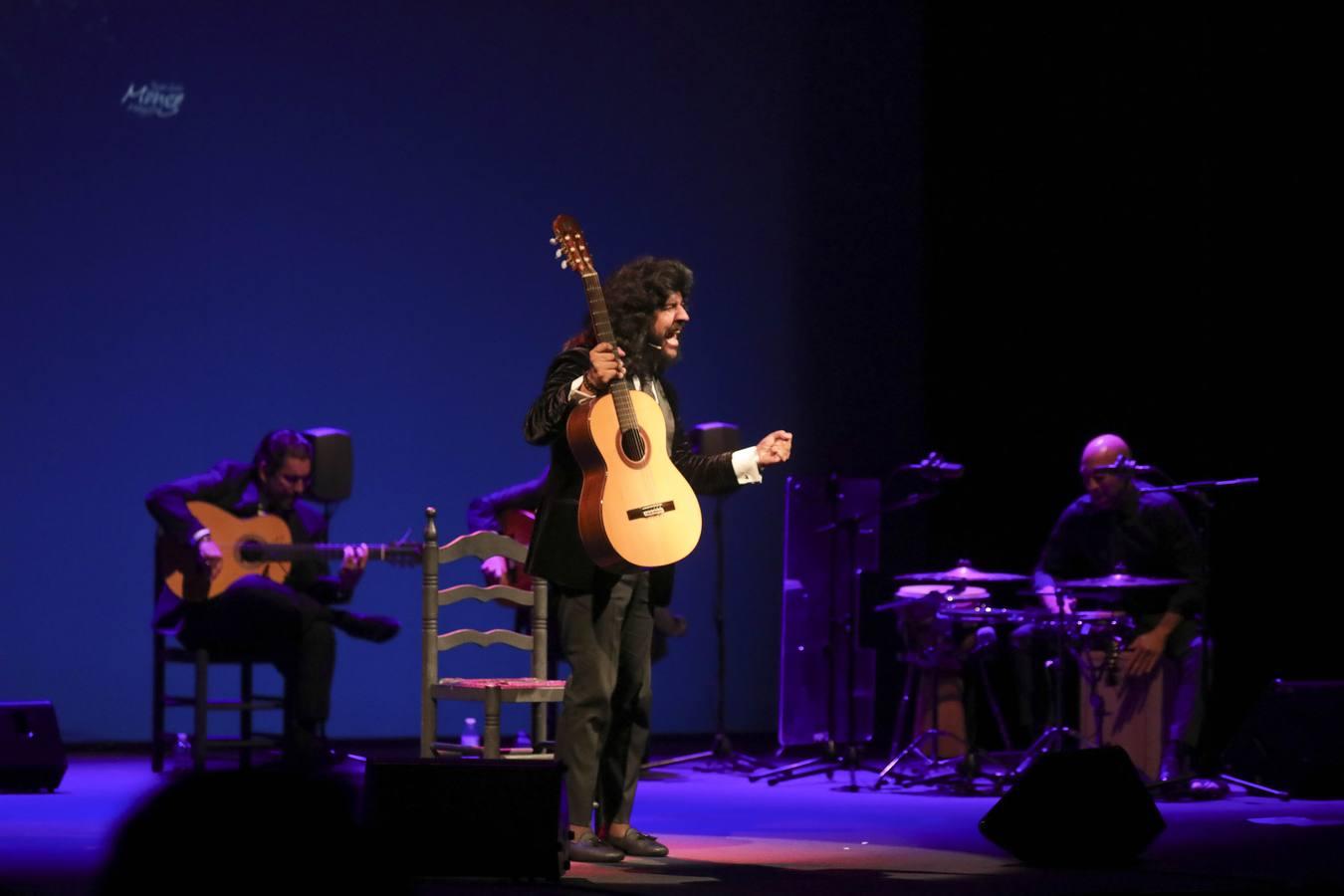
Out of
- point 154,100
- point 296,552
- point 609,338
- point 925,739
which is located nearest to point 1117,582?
point 925,739

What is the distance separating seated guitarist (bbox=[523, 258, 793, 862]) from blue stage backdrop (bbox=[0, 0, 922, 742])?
3.51 metres

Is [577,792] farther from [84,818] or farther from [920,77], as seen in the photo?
[920,77]

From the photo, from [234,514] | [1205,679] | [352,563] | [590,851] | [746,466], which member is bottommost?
[590,851]

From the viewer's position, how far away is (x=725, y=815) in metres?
5.68

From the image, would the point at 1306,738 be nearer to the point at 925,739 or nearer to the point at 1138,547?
the point at 1138,547

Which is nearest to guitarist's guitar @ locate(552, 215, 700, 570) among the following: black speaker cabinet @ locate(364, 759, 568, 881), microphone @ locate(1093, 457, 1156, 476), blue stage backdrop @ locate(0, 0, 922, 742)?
black speaker cabinet @ locate(364, 759, 568, 881)

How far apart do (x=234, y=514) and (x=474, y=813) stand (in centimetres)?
326

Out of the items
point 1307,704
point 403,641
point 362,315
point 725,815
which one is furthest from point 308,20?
point 1307,704

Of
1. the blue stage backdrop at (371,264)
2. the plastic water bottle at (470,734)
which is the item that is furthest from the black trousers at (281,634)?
the blue stage backdrop at (371,264)

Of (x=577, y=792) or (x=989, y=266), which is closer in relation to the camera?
(x=577, y=792)

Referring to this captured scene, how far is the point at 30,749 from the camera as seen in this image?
5887mm

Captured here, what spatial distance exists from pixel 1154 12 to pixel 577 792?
15.0ft

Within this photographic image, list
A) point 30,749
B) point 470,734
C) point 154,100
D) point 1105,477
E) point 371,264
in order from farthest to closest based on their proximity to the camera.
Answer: point 371,264
point 470,734
point 154,100
point 1105,477
point 30,749

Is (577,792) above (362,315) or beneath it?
beneath
